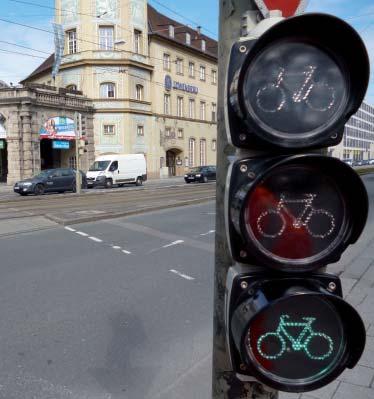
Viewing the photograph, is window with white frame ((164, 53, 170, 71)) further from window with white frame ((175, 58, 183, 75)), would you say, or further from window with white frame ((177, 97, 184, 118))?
window with white frame ((177, 97, 184, 118))

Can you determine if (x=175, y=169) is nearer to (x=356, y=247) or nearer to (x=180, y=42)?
(x=180, y=42)

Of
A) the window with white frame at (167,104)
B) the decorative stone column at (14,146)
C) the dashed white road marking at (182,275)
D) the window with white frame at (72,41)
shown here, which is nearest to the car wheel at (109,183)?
the decorative stone column at (14,146)

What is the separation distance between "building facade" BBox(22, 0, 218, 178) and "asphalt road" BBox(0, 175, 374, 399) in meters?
27.4

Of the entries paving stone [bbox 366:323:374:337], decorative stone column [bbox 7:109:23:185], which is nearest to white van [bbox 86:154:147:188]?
decorative stone column [bbox 7:109:23:185]

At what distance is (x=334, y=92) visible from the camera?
4.09 feet

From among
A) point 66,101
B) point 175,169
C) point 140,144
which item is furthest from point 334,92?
point 175,169

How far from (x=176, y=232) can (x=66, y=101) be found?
26.4 metres

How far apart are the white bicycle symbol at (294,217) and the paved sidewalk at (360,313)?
2076 mm

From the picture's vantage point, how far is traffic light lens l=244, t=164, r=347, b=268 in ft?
4.11

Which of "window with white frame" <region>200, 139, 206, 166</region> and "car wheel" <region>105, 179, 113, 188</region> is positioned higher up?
"window with white frame" <region>200, 139, 206, 166</region>

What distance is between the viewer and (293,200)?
128cm

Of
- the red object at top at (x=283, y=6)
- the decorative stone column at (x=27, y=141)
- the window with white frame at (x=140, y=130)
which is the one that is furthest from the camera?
the window with white frame at (x=140, y=130)

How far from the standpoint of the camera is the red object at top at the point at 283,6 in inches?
54.3

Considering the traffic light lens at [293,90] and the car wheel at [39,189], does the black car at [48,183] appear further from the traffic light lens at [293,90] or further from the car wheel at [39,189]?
the traffic light lens at [293,90]
